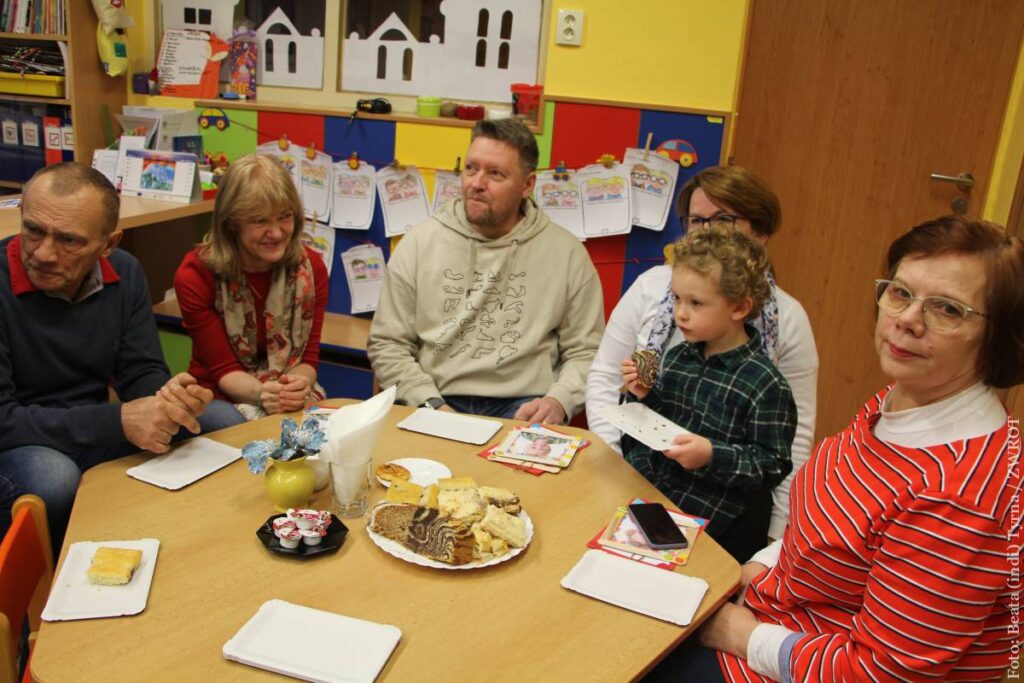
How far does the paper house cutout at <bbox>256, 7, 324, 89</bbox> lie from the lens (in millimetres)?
3561

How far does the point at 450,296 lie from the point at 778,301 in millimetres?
993

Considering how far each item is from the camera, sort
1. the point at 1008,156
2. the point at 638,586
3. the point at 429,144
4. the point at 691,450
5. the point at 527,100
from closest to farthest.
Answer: the point at 638,586
the point at 691,450
the point at 1008,156
the point at 527,100
the point at 429,144

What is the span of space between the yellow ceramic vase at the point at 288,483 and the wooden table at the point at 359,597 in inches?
1.5

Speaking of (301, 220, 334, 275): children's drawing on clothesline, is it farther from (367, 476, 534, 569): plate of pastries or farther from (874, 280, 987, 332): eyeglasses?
(874, 280, 987, 332): eyeglasses

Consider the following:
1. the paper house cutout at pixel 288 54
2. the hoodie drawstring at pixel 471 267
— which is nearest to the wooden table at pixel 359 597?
the hoodie drawstring at pixel 471 267

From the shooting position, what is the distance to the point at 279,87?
143 inches

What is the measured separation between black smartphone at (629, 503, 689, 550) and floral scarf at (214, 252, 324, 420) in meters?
1.21

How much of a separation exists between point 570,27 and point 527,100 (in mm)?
325

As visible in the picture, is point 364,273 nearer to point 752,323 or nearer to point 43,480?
point 43,480

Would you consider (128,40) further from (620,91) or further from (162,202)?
(620,91)

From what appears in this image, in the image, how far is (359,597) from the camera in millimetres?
1172

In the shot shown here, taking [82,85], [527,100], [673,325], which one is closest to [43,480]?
[673,325]

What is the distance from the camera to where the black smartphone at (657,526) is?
4.42 feet

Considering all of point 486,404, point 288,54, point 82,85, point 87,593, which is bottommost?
point 486,404
